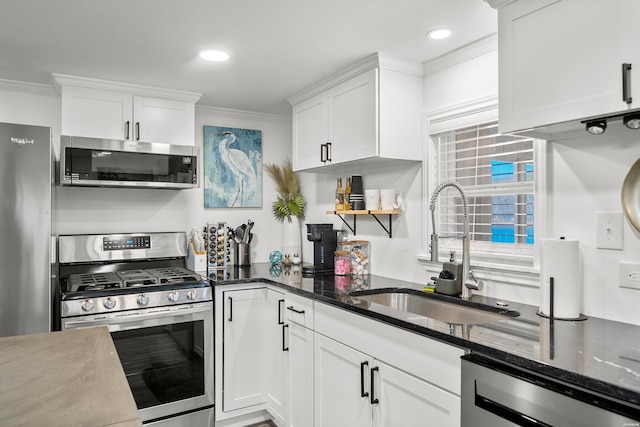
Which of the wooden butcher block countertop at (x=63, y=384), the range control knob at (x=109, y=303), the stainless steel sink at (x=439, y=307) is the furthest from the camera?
the range control knob at (x=109, y=303)

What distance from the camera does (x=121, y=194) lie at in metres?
3.27

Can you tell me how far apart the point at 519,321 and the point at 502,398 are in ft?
1.54

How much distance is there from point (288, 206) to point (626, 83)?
8.92ft

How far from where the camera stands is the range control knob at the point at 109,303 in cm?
252

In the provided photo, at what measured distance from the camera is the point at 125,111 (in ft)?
9.73

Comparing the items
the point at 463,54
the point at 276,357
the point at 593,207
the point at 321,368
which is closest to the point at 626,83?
the point at 593,207

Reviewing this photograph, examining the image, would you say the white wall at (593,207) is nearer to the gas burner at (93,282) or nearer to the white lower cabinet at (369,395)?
the white lower cabinet at (369,395)

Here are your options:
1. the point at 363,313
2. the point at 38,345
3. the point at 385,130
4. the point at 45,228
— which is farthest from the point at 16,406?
the point at 385,130

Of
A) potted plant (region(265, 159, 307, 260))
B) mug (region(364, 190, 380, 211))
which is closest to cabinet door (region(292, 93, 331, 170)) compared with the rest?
mug (region(364, 190, 380, 211))

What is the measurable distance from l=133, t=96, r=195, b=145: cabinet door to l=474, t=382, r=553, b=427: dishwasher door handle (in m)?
2.57

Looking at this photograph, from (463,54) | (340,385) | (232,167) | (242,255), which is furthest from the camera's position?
(232,167)

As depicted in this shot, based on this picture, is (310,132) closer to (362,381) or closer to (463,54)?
(463,54)

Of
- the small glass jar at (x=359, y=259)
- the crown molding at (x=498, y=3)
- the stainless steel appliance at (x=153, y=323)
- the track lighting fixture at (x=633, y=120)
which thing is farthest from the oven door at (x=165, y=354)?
the track lighting fixture at (x=633, y=120)

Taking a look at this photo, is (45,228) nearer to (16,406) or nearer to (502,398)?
(16,406)
